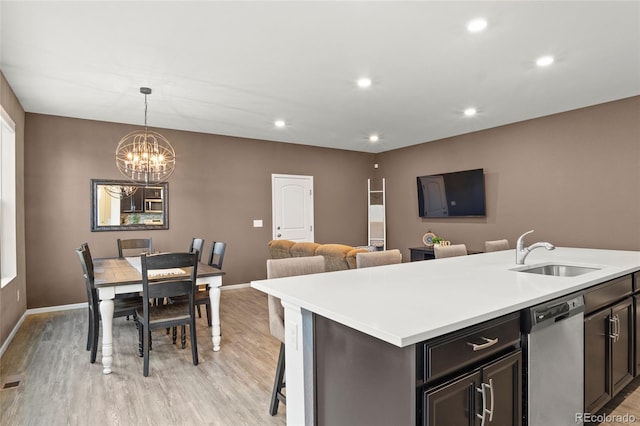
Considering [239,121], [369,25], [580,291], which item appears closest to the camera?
[580,291]

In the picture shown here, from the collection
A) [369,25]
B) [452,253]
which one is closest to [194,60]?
[369,25]

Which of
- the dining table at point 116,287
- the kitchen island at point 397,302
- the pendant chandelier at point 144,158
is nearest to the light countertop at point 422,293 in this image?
the kitchen island at point 397,302

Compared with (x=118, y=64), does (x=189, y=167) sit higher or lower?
lower

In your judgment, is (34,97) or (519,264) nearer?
(519,264)

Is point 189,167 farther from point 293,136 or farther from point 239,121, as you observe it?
point 293,136

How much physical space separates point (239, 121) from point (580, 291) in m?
4.63

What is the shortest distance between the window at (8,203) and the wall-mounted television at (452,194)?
6.17m

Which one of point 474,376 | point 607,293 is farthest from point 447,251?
point 474,376

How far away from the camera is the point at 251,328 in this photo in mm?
4121

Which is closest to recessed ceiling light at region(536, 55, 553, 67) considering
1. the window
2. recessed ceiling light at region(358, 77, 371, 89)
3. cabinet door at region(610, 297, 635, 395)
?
recessed ceiling light at region(358, 77, 371, 89)

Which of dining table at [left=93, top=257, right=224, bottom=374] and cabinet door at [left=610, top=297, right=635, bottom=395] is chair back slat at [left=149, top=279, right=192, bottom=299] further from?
cabinet door at [left=610, top=297, right=635, bottom=395]

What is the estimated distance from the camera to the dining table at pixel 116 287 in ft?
9.77

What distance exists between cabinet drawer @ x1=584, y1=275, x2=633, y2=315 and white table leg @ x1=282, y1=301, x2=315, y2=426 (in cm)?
160

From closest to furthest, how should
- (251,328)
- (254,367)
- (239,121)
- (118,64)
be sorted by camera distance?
(254,367) → (118,64) → (251,328) → (239,121)
